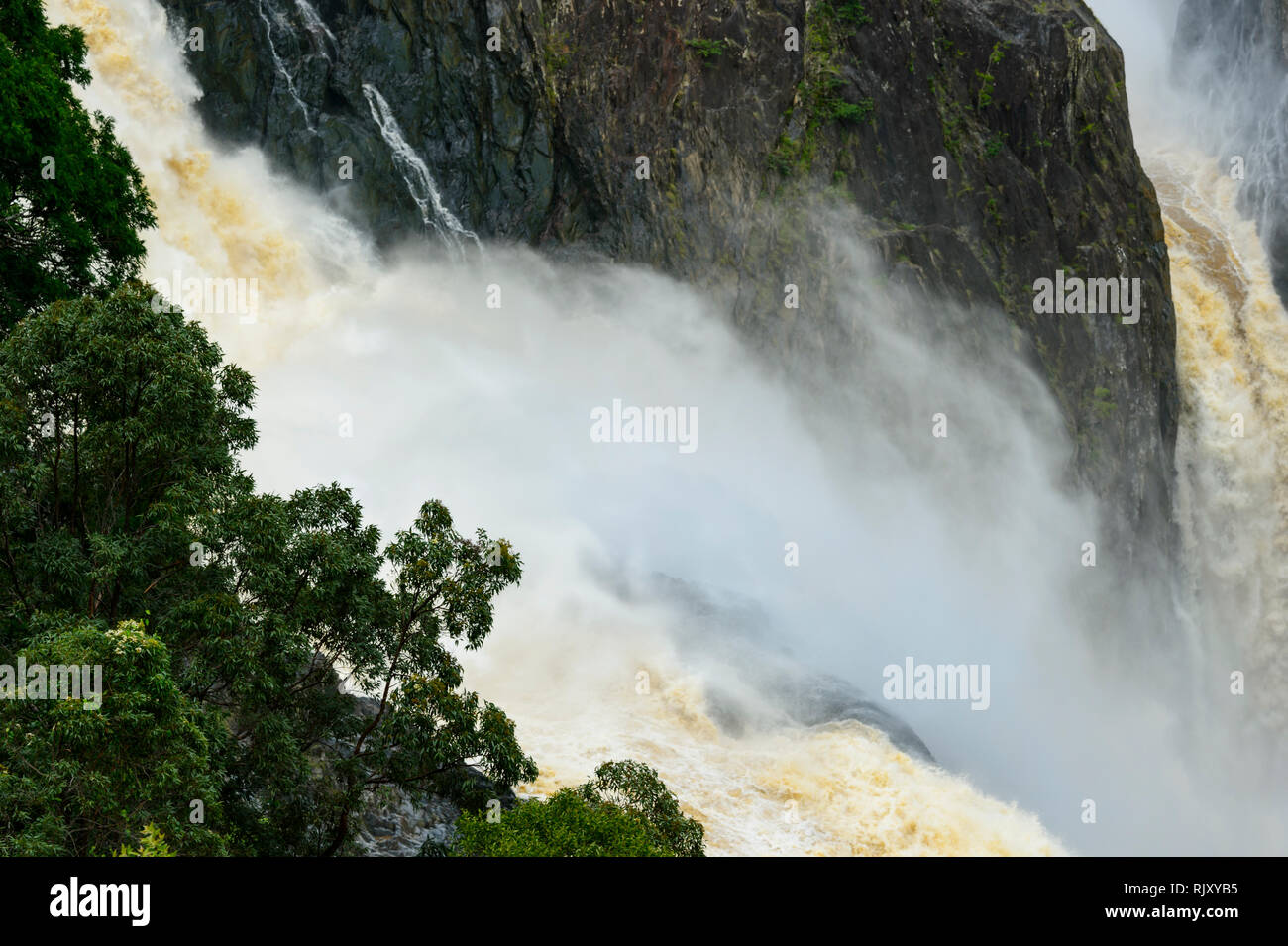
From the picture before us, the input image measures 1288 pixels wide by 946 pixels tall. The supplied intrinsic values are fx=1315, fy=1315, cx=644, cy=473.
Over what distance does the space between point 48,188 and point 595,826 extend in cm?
1441

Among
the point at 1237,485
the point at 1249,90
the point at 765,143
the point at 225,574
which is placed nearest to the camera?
the point at 225,574

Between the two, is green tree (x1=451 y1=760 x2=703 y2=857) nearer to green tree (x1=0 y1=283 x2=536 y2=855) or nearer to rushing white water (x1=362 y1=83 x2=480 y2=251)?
green tree (x1=0 y1=283 x2=536 y2=855)

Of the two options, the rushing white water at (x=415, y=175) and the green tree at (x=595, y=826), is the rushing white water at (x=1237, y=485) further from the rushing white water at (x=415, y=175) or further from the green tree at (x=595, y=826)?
the green tree at (x=595, y=826)

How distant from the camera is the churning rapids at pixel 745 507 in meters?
26.6

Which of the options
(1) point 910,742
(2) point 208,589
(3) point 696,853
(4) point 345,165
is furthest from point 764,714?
(4) point 345,165

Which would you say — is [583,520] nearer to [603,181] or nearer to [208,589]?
[603,181]

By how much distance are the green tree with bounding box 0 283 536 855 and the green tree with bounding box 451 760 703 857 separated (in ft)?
2.29

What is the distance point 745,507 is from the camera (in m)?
39.2

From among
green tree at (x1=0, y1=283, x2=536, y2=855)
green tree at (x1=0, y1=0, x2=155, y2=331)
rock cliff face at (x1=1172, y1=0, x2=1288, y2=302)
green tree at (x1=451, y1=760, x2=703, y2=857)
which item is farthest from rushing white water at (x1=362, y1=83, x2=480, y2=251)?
rock cliff face at (x1=1172, y1=0, x2=1288, y2=302)

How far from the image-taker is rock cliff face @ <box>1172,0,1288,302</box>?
182 ft

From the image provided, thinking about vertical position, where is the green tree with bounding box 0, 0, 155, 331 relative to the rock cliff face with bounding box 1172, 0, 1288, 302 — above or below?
below

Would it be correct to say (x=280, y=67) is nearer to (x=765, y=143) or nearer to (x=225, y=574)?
(x=765, y=143)

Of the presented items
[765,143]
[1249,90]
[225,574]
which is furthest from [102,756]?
[1249,90]

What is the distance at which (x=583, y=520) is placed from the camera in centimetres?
3394
